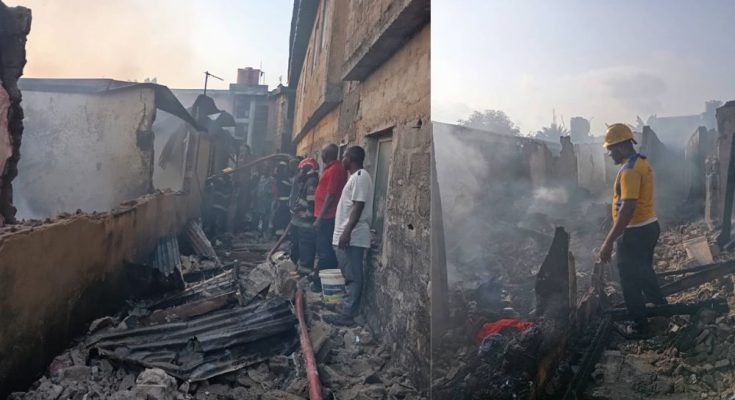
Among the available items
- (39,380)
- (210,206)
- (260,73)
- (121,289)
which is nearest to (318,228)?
(121,289)

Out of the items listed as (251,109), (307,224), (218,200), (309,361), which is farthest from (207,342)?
(251,109)

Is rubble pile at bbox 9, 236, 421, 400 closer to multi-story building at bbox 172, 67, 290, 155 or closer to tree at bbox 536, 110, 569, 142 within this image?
tree at bbox 536, 110, 569, 142

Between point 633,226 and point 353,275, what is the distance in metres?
3.48

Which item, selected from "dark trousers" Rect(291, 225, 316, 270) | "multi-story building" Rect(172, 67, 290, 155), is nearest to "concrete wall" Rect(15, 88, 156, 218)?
"dark trousers" Rect(291, 225, 316, 270)

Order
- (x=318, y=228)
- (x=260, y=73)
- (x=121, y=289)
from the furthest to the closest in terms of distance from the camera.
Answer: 1. (x=260, y=73)
2. (x=318, y=228)
3. (x=121, y=289)

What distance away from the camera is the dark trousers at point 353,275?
172 inches

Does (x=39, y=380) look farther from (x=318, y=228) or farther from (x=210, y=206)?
(x=210, y=206)

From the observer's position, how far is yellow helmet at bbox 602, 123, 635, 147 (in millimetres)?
1066

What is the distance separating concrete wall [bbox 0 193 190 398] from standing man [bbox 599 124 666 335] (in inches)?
124

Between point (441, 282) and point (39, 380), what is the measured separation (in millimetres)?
2881

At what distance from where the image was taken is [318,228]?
5336 mm

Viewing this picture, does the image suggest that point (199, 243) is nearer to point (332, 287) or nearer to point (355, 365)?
point (332, 287)

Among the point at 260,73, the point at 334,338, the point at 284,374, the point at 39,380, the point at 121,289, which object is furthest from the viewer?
the point at 260,73

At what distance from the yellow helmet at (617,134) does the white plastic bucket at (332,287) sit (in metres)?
3.88
